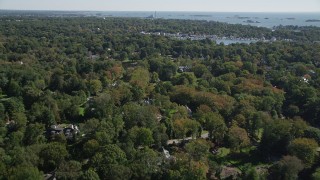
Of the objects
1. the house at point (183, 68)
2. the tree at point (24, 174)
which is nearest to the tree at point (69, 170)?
the tree at point (24, 174)

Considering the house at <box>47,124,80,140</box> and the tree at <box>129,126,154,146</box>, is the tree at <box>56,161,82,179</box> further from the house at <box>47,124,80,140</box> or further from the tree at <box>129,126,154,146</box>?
the house at <box>47,124,80,140</box>

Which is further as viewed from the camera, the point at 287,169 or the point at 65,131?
the point at 65,131

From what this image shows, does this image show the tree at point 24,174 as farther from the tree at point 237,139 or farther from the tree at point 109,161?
the tree at point 237,139

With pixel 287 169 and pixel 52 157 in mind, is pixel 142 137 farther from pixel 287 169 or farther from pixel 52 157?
pixel 287 169

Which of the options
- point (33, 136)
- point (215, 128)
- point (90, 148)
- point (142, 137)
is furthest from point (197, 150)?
point (33, 136)

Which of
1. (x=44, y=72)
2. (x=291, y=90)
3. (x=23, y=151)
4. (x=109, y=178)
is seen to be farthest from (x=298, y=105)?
(x=44, y=72)

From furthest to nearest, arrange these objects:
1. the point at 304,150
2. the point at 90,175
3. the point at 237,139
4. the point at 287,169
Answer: the point at 237,139 < the point at 304,150 < the point at 287,169 < the point at 90,175

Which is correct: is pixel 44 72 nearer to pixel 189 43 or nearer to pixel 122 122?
pixel 122 122

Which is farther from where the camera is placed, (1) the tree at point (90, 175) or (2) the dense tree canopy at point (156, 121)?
(2) the dense tree canopy at point (156, 121)
